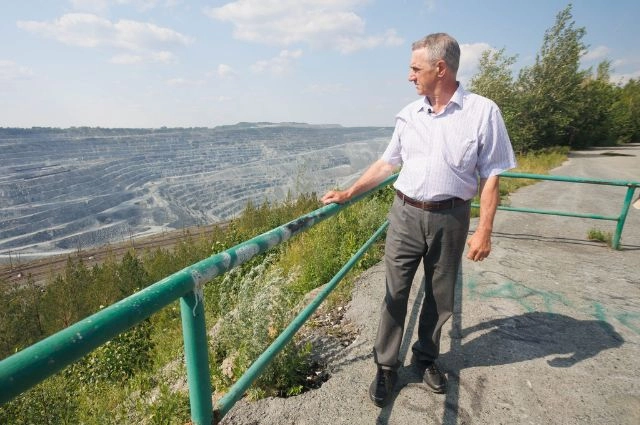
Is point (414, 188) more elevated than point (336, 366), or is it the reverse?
point (414, 188)

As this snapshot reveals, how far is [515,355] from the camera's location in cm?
271

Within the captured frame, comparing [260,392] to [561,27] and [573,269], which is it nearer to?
[573,269]

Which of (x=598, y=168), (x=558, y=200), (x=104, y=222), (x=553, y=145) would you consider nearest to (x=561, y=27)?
(x=553, y=145)

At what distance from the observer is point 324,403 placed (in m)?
2.23

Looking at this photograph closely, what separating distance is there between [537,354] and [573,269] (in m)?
2.29

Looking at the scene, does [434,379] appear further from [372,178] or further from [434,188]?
[372,178]

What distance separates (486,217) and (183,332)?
169 centimetres

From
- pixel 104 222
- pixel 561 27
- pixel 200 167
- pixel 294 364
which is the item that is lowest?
pixel 104 222

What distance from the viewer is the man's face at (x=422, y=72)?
204cm

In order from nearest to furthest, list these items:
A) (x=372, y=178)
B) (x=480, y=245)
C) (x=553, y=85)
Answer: (x=480, y=245) → (x=372, y=178) → (x=553, y=85)

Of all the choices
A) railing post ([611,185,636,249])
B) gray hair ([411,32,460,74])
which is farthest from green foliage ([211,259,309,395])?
railing post ([611,185,636,249])

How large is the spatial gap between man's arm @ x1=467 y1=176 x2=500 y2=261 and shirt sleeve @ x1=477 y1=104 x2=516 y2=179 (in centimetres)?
6

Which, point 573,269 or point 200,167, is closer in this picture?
point 573,269

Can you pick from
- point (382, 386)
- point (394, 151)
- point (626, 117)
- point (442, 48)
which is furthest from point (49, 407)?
point (626, 117)
